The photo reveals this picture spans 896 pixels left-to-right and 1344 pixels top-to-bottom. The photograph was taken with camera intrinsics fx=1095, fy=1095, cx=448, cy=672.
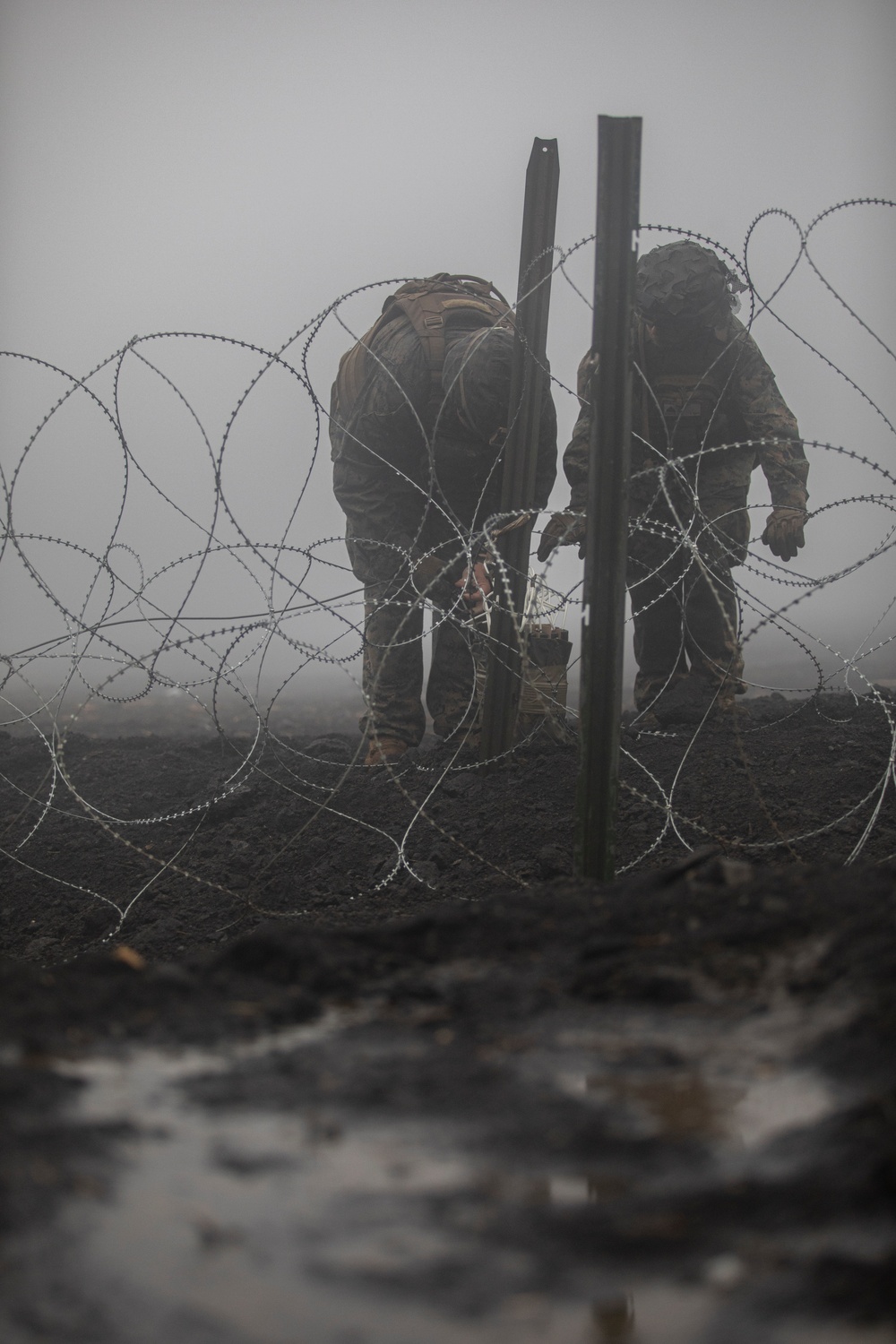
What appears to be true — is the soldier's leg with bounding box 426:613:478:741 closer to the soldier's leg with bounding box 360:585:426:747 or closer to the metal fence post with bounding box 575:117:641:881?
the soldier's leg with bounding box 360:585:426:747

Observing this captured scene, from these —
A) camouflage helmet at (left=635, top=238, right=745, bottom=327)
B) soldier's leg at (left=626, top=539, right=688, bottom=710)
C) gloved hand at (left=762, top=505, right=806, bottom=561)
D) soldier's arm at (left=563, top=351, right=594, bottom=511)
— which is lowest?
soldier's leg at (left=626, top=539, right=688, bottom=710)

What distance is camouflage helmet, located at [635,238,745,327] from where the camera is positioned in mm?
5785

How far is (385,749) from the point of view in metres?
5.95

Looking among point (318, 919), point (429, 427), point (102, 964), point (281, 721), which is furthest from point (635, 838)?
point (281, 721)

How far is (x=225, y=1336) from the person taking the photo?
1220 millimetres

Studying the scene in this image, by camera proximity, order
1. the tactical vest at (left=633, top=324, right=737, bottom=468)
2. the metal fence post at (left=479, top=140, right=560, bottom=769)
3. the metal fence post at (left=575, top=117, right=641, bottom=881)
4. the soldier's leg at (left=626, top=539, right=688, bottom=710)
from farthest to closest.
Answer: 1. the soldier's leg at (left=626, top=539, right=688, bottom=710)
2. the tactical vest at (left=633, top=324, right=737, bottom=468)
3. the metal fence post at (left=479, top=140, right=560, bottom=769)
4. the metal fence post at (left=575, top=117, right=641, bottom=881)

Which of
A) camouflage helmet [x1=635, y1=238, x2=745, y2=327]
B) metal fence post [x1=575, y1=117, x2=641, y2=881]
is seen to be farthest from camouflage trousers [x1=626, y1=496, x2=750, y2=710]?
metal fence post [x1=575, y1=117, x2=641, y2=881]

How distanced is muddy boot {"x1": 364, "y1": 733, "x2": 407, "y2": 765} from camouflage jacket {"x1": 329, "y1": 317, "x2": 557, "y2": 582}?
35.6 inches

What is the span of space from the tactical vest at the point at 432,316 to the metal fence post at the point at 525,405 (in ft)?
1.20

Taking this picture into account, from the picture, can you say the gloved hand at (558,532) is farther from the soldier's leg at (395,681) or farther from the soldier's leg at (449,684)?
the soldier's leg at (449,684)

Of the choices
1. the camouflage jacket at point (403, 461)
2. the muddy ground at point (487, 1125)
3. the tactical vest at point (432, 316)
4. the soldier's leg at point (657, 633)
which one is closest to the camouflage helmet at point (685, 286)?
the tactical vest at point (432, 316)

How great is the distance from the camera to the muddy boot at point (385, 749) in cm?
583

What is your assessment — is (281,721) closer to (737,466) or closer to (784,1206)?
(737,466)

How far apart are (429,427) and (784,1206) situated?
190 inches
